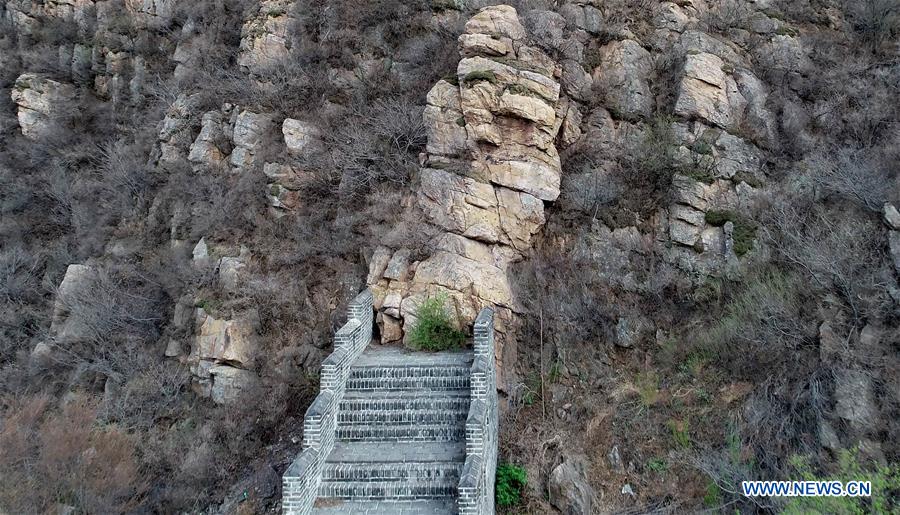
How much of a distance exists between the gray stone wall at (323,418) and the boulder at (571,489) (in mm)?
3982

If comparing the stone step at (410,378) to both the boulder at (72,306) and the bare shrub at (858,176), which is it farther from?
the bare shrub at (858,176)

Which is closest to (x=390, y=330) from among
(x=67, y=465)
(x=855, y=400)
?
(x=67, y=465)

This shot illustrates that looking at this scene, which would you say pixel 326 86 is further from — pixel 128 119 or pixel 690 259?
pixel 690 259

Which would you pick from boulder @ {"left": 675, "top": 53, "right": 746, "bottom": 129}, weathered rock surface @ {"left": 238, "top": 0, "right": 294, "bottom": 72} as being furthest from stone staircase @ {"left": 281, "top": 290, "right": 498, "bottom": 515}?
weathered rock surface @ {"left": 238, "top": 0, "right": 294, "bottom": 72}

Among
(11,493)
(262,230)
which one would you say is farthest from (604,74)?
(11,493)

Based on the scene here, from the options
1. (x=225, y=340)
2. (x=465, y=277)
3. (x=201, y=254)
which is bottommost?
(x=225, y=340)

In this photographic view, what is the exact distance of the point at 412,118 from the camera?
42.5 feet

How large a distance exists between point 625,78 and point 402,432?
11.0 m

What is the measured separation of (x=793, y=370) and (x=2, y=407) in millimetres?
16573

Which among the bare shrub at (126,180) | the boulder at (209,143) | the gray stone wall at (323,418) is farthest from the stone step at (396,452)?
the bare shrub at (126,180)

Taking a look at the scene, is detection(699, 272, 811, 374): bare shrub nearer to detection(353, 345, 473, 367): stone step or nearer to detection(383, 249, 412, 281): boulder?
detection(353, 345, 473, 367): stone step

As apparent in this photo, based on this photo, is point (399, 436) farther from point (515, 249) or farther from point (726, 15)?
point (726, 15)

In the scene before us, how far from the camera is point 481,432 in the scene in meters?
7.22

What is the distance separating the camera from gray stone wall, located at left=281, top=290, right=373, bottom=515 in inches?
264
